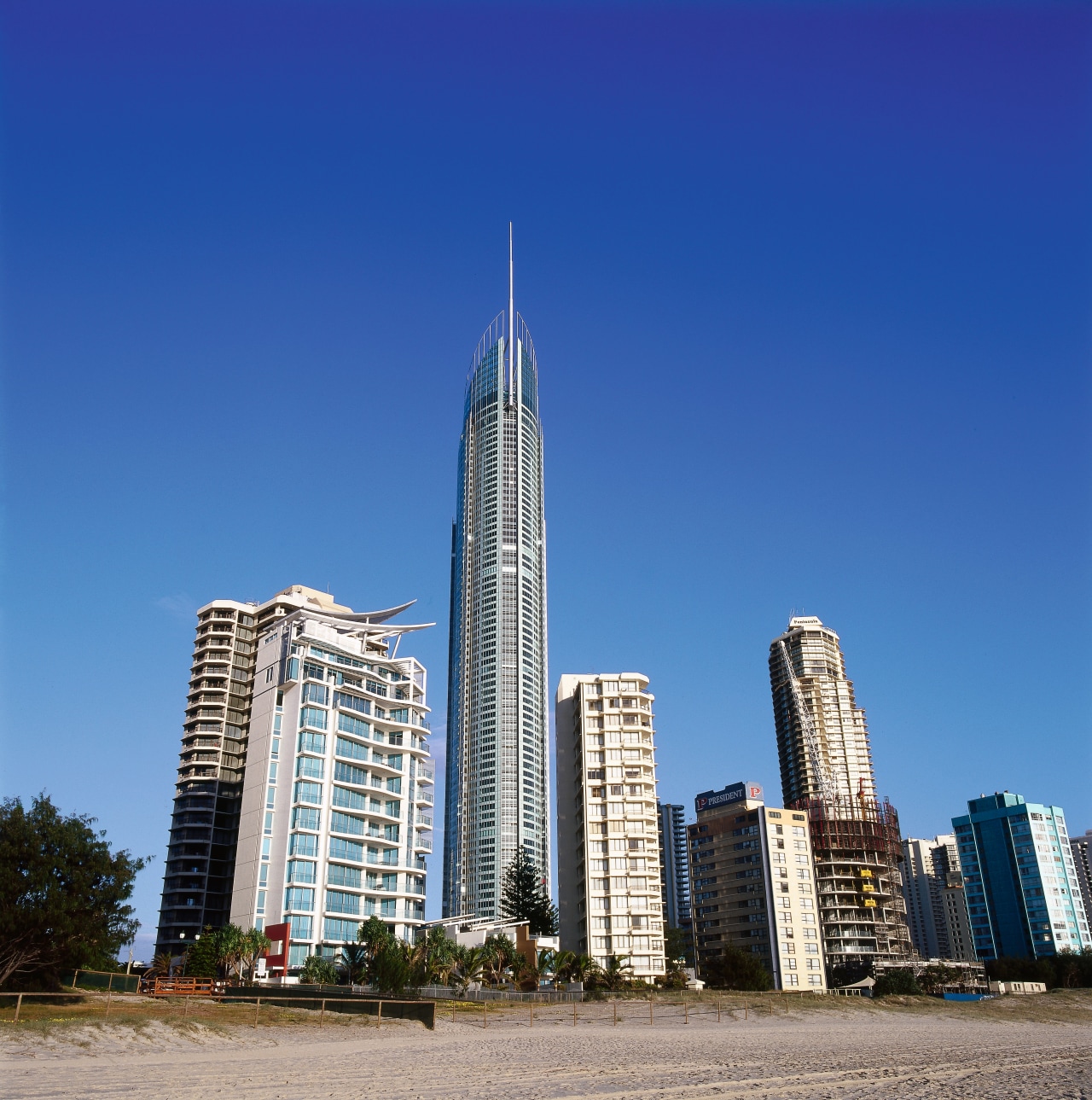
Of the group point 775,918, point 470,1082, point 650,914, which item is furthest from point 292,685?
point 775,918

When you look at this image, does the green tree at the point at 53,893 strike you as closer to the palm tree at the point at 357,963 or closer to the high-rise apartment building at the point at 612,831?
the palm tree at the point at 357,963

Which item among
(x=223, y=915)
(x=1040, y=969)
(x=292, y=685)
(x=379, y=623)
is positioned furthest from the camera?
(x=1040, y=969)

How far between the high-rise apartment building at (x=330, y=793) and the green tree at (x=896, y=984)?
6194 centimetres

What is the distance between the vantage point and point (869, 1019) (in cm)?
6769

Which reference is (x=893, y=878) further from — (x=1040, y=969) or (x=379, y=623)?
(x=379, y=623)

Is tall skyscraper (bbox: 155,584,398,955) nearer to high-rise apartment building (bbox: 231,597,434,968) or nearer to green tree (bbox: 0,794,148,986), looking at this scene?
high-rise apartment building (bbox: 231,597,434,968)

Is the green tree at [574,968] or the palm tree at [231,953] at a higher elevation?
the palm tree at [231,953]

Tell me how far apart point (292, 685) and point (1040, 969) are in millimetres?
131793

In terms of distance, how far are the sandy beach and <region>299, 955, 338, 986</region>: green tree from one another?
28248 mm

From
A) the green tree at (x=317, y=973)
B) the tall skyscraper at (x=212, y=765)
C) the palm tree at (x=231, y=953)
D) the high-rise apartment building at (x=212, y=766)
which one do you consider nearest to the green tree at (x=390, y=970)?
the green tree at (x=317, y=973)

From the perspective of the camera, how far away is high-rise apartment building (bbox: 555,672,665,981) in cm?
11481

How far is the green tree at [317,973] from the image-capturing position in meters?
76.8

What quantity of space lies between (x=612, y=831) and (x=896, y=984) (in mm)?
40639

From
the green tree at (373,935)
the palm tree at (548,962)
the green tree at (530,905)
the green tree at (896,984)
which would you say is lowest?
the green tree at (896,984)
